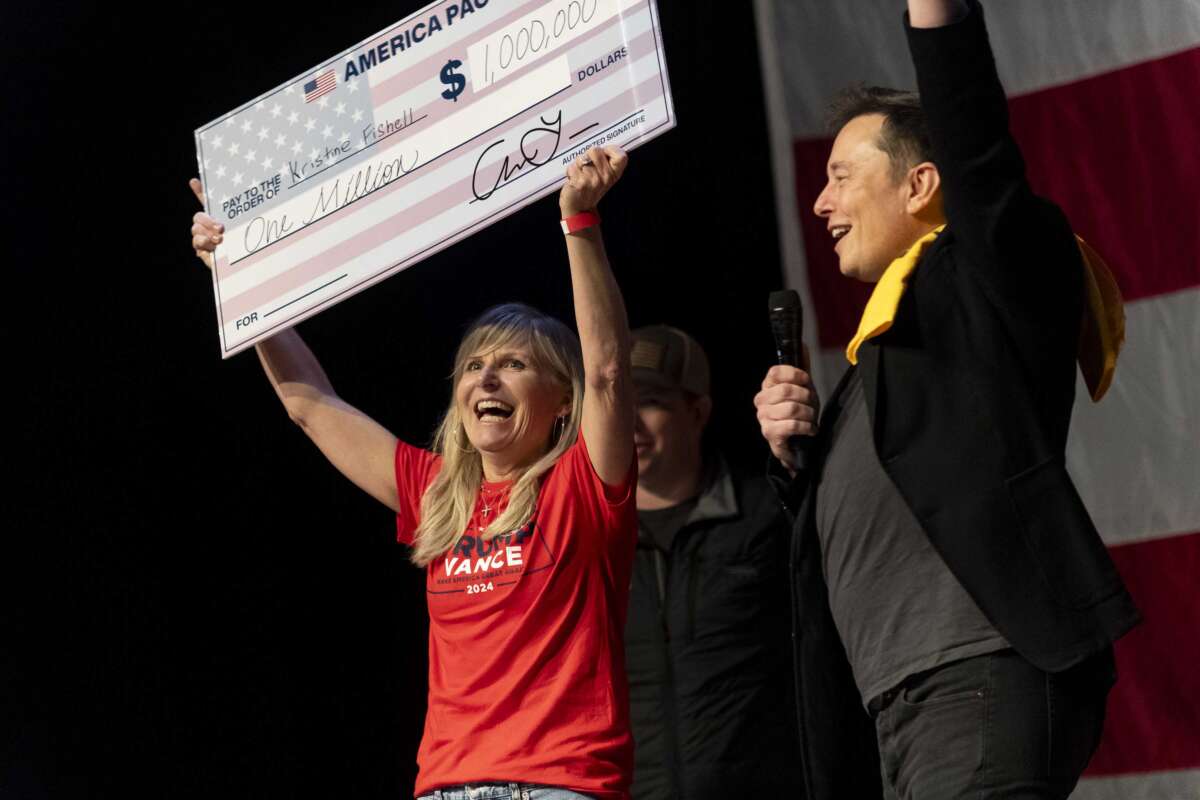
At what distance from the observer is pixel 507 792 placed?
173 centimetres

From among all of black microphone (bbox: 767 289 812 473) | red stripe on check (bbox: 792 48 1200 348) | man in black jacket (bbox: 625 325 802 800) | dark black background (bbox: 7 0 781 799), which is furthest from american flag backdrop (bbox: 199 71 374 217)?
red stripe on check (bbox: 792 48 1200 348)

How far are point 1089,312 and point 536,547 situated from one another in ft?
2.49

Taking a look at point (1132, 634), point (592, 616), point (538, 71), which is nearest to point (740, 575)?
point (592, 616)

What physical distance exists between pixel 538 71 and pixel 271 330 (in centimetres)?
56

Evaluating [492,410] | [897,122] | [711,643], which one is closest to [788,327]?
[897,122]

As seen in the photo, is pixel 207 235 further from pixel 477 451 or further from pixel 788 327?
pixel 788 327

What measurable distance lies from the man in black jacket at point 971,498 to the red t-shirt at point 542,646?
324 millimetres

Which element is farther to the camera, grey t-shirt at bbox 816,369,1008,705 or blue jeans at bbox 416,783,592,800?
blue jeans at bbox 416,783,592,800

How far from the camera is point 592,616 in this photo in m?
1.83

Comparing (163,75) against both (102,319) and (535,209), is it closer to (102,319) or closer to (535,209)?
(102,319)

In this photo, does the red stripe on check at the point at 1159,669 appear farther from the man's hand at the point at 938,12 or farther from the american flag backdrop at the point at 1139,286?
the man's hand at the point at 938,12

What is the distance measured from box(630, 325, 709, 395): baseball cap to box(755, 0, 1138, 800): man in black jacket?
98 centimetres

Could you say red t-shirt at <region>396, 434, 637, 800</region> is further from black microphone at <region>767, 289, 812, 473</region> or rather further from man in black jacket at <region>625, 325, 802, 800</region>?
man in black jacket at <region>625, 325, 802, 800</region>

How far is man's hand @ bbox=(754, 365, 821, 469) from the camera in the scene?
1.66 meters
